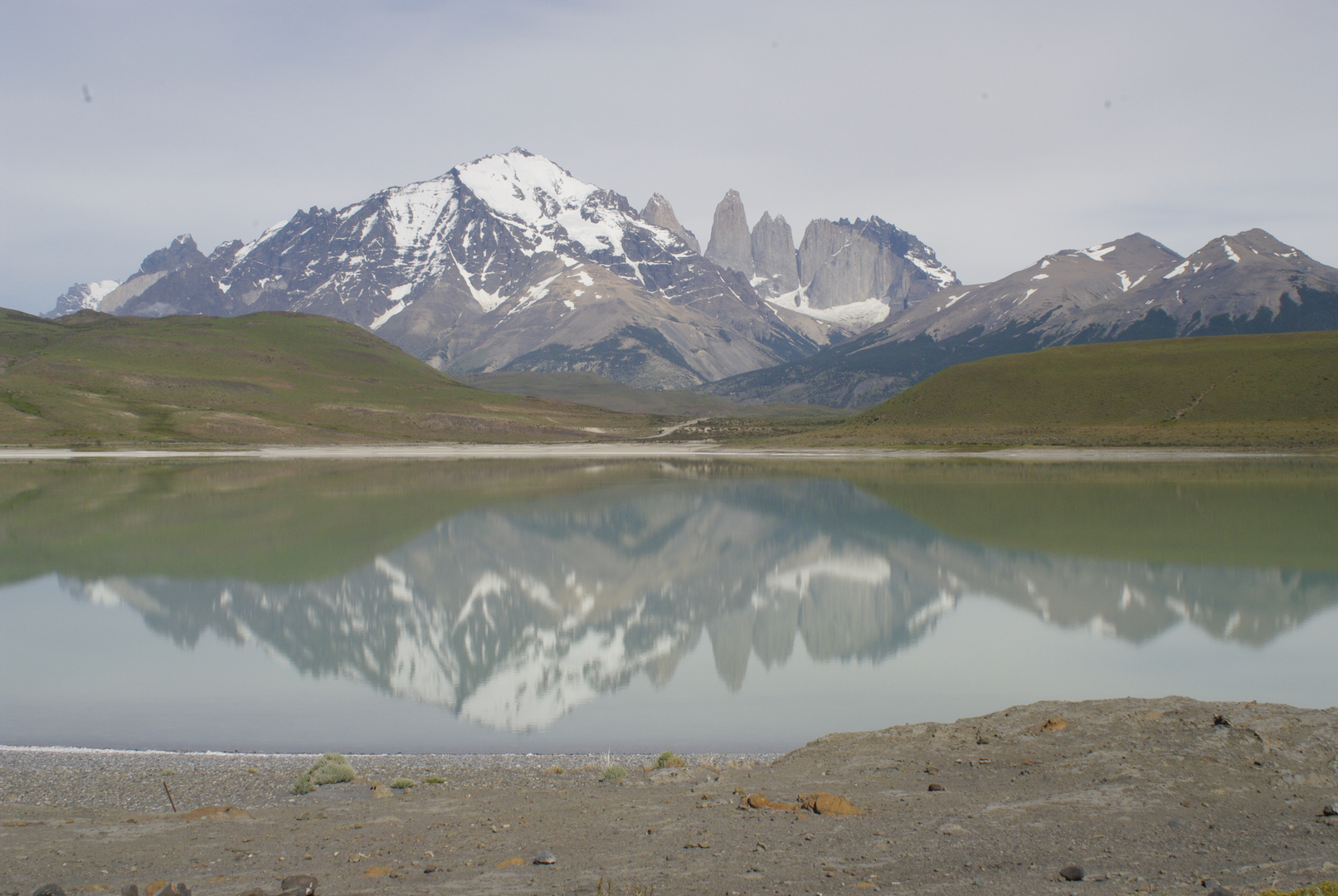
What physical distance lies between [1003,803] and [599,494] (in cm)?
5380

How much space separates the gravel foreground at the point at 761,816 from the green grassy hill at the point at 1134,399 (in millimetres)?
106767

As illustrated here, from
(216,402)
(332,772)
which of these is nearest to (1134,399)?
(332,772)

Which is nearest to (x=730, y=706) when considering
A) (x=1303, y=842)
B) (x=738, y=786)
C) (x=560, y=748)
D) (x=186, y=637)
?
(x=560, y=748)

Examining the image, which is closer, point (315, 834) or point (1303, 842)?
point (1303, 842)

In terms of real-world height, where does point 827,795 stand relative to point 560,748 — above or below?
above

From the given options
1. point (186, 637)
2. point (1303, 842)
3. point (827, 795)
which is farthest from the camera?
point (186, 637)

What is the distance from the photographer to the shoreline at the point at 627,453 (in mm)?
94250

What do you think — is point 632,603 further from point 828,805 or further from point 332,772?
point 828,805

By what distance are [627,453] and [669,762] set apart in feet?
353

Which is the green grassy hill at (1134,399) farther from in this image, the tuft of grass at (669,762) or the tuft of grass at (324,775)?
the tuft of grass at (324,775)

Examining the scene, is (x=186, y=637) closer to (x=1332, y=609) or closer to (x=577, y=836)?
(x=577, y=836)

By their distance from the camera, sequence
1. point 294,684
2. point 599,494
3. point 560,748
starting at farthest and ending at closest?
point 599,494, point 294,684, point 560,748

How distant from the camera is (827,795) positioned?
10.5 m

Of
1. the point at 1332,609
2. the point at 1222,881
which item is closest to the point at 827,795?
the point at 1222,881
